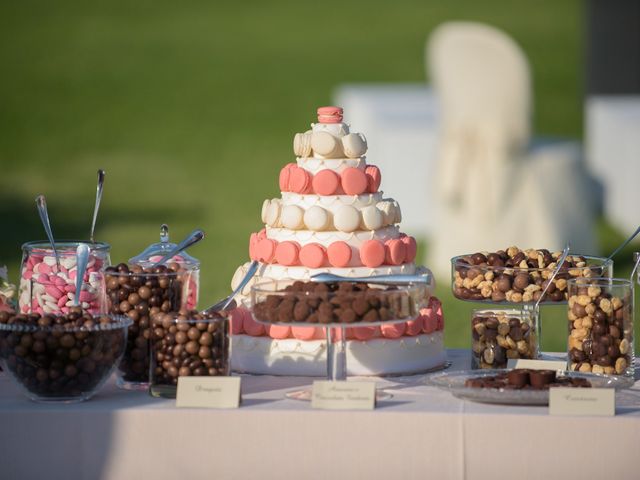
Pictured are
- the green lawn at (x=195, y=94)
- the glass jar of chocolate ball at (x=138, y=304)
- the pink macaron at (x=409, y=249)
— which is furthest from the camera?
the green lawn at (x=195, y=94)

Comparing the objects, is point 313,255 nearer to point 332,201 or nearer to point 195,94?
point 332,201

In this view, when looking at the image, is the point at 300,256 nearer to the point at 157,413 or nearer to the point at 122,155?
the point at 157,413

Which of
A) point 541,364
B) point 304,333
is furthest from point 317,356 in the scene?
point 541,364

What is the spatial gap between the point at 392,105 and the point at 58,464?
786cm

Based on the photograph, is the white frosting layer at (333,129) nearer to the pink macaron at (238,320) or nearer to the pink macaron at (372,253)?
the pink macaron at (372,253)

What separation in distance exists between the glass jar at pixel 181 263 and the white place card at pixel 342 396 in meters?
0.41

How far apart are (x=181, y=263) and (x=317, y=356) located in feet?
1.24

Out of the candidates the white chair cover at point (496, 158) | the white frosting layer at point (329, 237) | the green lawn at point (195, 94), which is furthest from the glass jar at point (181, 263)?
the white chair cover at point (496, 158)

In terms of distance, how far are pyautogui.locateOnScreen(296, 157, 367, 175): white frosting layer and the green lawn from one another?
14.5ft

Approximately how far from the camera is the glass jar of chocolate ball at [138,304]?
2.74 m

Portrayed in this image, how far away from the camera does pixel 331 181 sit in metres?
2.93

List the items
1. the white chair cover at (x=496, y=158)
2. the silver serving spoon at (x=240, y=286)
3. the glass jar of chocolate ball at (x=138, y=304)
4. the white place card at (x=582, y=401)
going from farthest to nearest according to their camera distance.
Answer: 1. the white chair cover at (x=496, y=158)
2. the silver serving spoon at (x=240, y=286)
3. the glass jar of chocolate ball at (x=138, y=304)
4. the white place card at (x=582, y=401)

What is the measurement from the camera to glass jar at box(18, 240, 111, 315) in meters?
2.91

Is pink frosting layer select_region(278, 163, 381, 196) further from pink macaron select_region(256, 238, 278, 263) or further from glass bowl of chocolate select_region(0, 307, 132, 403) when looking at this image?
glass bowl of chocolate select_region(0, 307, 132, 403)
